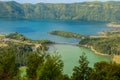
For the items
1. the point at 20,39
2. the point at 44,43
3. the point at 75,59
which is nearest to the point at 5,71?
the point at 75,59

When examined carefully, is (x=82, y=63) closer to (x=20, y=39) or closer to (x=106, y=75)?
(x=106, y=75)

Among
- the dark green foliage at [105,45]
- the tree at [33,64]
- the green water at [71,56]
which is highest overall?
the tree at [33,64]

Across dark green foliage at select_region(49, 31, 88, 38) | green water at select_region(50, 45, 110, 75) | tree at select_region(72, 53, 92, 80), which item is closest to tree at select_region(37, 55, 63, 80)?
tree at select_region(72, 53, 92, 80)

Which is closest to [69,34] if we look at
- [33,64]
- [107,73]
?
[107,73]

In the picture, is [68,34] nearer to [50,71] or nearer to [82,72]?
[82,72]

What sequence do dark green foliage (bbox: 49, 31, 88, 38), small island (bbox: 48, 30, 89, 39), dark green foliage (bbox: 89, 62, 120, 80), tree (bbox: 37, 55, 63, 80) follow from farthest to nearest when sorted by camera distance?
1. dark green foliage (bbox: 49, 31, 88, 38)
2. small island (bbox: 48, 30, 89, 39)
3. dark green foliage (bbox: 89, 62, 120, 80)
4. tree (bbox: 37, 55, 63, 80)

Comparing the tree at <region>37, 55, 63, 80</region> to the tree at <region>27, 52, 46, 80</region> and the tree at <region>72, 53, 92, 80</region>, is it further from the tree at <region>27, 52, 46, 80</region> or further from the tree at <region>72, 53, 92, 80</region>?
the tree at <region>72, 53, 92, 80</region>

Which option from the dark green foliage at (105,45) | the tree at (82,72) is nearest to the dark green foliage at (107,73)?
the tree at (82,72)

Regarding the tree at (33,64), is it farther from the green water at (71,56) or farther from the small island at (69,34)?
the small island at (69,34)

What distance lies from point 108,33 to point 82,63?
403 feet

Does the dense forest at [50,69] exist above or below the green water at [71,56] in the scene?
above

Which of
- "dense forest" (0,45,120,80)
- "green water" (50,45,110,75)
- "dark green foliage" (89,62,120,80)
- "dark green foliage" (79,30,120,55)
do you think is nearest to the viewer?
"dense forest" (0,45,120,80)

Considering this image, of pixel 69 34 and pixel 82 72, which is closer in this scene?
pixel 82 72

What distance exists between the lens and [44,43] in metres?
113
